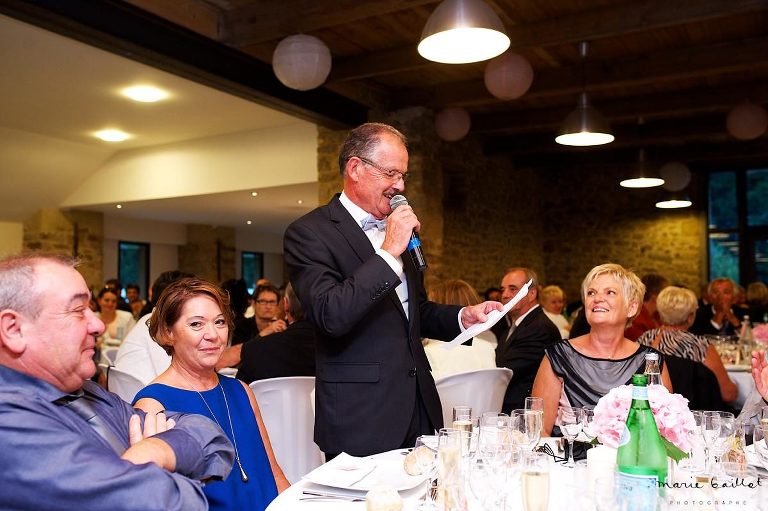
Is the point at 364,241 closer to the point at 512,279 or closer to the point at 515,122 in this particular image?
the point at 512,279

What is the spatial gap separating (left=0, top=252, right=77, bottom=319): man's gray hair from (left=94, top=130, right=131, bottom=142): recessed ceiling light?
29.8 ft

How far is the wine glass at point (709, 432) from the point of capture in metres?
1.90

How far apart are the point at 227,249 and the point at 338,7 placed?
39.1 ft

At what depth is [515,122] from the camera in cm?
964

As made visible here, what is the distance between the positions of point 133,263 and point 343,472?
15.3 meters

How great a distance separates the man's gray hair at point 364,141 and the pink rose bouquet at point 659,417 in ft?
3.60

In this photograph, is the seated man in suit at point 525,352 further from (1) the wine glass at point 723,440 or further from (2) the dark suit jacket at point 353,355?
(1) the wine glass at point 723,440

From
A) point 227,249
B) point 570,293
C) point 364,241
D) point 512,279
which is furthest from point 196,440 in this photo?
point 227,249

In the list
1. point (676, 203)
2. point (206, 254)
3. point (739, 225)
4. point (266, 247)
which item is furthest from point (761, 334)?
point (266, 247)

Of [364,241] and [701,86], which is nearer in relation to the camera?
[364,241]

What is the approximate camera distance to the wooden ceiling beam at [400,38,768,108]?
22.5 feet

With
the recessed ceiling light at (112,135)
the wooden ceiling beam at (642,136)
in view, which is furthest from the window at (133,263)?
the wooden ceiling beam at (642,136)

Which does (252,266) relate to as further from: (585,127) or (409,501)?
(409,501)

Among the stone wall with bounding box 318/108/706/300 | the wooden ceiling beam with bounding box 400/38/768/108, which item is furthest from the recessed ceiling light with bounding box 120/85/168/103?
the stone wall with bounding box 318/108/706/300
